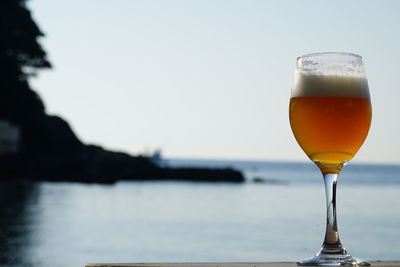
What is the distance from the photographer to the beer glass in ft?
5.49

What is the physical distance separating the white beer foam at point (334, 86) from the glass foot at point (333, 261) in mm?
375

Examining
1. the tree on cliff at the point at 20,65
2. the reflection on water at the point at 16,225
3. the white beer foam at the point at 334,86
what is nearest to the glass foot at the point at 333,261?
the white beer foam at the point at 334,86

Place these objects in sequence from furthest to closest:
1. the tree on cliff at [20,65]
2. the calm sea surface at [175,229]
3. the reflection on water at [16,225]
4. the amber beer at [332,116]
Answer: the tree on cliff at [20,65], the calm sea surface at [175,229], the reflection on water at [16,225], the amber beer at [332,116]

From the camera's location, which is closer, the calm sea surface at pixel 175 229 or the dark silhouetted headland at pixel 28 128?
the calm sea surface at pixel 175 229

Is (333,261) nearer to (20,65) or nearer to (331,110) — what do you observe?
(331,110)

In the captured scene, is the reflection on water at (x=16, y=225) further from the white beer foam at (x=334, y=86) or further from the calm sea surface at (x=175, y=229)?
the white beer foam at (x=334, y=86)

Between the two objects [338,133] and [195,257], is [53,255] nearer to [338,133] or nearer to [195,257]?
[195,257]

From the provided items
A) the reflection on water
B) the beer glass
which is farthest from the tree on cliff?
the beer glass

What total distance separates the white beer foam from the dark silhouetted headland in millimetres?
36558

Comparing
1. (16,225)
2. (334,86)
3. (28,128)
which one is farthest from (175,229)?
(334,86)

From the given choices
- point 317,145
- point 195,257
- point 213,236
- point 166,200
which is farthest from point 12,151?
point 317,145

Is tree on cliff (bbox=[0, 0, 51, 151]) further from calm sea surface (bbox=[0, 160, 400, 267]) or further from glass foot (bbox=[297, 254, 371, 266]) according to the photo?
glass foot (bbox=[297, 254, 371, 266])

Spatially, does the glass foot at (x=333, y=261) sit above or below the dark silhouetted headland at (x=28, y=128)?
below

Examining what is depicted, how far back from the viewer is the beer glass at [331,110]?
167cm
